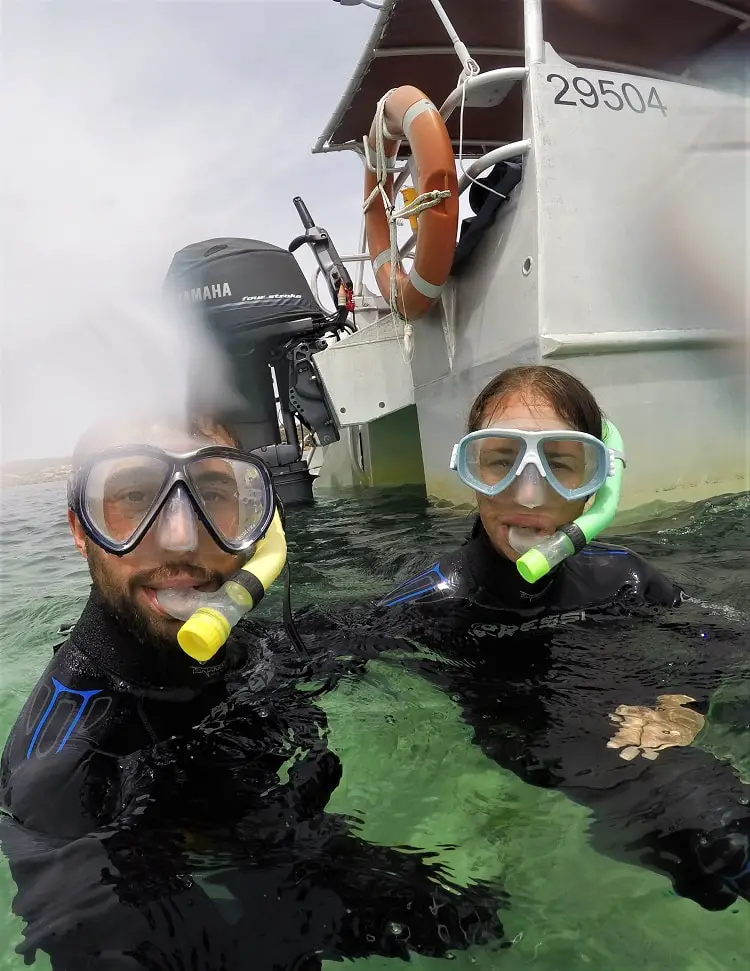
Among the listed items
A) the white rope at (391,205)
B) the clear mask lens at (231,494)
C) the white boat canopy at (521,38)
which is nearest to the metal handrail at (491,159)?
the white rope at (391,205)

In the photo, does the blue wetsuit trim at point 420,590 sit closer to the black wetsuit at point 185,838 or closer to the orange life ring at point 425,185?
the black wetsuit at point 185,838

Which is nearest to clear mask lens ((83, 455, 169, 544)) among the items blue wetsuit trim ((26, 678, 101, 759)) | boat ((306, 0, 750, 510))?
blue wetsuit trim ((26, 678, 101, 759))

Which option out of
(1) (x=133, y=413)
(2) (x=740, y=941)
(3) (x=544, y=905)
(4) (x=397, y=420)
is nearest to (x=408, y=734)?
(3) (x=544, y=905)

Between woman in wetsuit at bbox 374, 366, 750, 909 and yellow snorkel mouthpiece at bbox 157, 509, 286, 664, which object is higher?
yellow snorkel mouthpiece at bbox 157, 509, 286, 664

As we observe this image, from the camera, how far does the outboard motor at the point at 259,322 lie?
4.87 m

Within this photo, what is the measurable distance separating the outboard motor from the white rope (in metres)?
0.53

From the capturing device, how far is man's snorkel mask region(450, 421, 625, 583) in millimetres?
1867

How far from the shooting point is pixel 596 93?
13.4 ft

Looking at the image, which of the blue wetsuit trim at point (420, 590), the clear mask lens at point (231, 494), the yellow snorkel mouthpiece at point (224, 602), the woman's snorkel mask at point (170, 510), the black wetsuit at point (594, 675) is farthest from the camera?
the blue wetsuit trim at point (420, 590)

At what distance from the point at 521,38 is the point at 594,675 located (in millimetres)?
6118

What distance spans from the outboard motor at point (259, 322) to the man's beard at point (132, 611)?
3.26 meters

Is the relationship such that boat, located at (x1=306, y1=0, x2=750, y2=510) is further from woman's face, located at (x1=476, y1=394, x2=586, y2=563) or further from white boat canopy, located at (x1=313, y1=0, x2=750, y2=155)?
woman's face, located at (x1=476, y1=394, x2=586, y2=563)

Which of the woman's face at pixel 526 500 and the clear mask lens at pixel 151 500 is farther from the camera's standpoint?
the woman's face at pixel 526 500

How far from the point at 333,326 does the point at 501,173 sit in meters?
1.67
